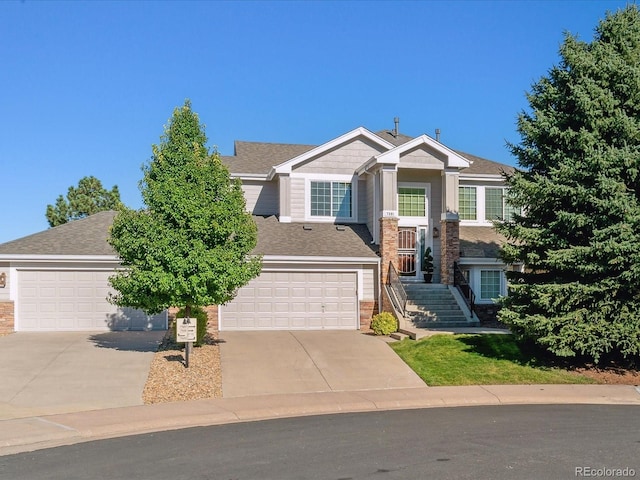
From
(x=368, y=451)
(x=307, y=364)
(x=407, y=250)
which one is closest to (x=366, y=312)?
(x=407, y=250)

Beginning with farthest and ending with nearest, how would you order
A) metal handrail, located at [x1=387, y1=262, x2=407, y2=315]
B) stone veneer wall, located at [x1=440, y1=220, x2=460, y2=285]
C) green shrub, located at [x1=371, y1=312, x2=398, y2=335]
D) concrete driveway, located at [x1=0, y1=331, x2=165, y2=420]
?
stone veneer wall, located at [x1=440, y1=220, x2=460, y2=285]
metal handrail, located at [x1=387, y1=262, x2=407, y2=315]
green shrub, located at [x1=371, y1=312, x2=398, y2=335]
concrete driveway, located at [x1=0, y1=331, x2=165, y2=420]

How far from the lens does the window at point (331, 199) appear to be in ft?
80.3

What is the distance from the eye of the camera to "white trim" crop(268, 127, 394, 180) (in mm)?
23891

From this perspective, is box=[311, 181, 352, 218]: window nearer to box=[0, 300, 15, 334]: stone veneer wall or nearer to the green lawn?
the green lawn

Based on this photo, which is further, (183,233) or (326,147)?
(326,147)

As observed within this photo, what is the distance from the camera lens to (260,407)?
1212 cm

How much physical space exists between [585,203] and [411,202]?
9.26 m

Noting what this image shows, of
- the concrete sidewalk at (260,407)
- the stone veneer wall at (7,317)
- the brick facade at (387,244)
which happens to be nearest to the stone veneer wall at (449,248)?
the brick facade at (387,244)

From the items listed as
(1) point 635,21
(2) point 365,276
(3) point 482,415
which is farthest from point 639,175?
(2) point 365,276

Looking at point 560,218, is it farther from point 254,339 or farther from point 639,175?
point 254,339

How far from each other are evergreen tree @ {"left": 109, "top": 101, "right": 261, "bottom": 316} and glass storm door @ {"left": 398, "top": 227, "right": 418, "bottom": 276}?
876 cm

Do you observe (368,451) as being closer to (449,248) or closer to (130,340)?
(130,340)

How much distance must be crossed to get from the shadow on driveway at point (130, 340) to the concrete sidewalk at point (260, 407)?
18.5 ft

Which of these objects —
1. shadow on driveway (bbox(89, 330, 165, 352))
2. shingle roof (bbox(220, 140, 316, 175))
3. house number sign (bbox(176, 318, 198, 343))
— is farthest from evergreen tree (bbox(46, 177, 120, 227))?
house number sign (bbox(176, 318, 198, 343))
